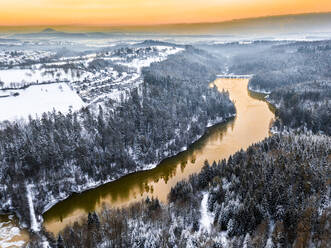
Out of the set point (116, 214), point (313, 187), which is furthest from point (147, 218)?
point (313, 187)

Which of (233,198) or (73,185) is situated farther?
(73,185)

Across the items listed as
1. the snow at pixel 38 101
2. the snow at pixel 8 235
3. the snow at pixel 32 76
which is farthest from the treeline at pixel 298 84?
the snow at pixel 32 76

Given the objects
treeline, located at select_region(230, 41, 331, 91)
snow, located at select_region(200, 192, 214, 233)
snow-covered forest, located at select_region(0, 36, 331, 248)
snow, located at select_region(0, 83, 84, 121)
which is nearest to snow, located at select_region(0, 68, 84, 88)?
snow-covered forest, located at select_region(0, 36, 331, 248)

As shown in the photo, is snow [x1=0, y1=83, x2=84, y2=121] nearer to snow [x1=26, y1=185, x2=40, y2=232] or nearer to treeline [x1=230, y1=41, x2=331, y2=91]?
snow [x1=26, y1=185, x2=40, y2=232]

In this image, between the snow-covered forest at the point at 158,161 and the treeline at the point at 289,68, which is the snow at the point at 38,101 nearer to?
the snow-covered forest at the point at 158,161

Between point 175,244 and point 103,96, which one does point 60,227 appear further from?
point 103,96

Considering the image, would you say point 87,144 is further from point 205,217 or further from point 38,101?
point 38,101
